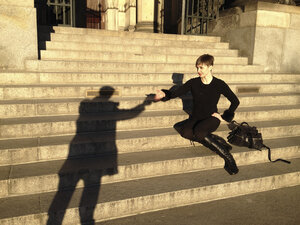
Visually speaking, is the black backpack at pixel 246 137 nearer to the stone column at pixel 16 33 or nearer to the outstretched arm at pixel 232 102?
the outstretched arm at pixel 232 102

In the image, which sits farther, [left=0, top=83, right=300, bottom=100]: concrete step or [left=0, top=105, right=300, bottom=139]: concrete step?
[left=0, top=83, right=300, bottom=100]: concrete step

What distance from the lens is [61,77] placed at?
522cm

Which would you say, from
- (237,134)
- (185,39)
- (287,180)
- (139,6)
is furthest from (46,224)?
(139,6)

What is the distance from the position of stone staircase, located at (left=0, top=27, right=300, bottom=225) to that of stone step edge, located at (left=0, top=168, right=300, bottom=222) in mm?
13

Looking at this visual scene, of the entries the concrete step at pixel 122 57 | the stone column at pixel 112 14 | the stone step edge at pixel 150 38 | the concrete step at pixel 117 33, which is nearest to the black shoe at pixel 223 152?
the concrete step at pixel 122 57

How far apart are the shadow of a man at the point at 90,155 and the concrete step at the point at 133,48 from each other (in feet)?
6.55

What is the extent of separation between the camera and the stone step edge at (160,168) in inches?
120

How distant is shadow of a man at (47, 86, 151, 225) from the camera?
9.52 feet

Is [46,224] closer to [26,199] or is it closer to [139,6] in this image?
[26,199]

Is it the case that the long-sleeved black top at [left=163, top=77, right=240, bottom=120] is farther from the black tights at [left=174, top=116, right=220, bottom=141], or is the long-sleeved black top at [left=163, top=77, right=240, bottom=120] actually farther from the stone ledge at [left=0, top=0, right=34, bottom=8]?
the stone ledge at [left=0, top=0, right=34, bottom=8]

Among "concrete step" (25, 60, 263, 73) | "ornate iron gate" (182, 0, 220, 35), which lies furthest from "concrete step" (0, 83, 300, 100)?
"ornate iron gate" (182, 0, 220, 35)

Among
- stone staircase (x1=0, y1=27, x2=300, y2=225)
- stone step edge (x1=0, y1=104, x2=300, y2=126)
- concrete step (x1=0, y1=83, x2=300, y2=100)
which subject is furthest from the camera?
concrete step (x1=0, y1=83, x2=300, y2=100)

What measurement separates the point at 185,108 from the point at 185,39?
12.6 feet

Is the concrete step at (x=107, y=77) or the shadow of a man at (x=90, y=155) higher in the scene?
the concrete step at (x=107, y=77)
